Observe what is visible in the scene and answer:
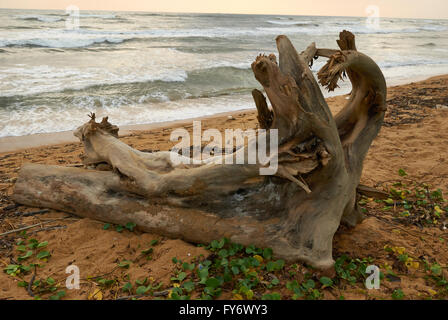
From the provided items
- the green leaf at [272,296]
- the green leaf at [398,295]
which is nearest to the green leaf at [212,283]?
the green leaf at [272,296]

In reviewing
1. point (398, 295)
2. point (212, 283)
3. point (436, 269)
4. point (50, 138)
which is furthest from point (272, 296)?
point (50, 138)

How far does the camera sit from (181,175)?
319cm

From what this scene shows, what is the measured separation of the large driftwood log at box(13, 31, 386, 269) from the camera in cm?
274

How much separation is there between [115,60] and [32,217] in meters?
13.6

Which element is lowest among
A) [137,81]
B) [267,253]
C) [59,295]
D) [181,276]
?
[59,295]

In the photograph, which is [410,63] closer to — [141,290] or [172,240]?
[172,240]

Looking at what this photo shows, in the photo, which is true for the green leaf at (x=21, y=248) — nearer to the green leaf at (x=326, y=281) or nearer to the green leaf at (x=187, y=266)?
the green leaf at (x=187, y=266)

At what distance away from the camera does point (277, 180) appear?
3.06 meters

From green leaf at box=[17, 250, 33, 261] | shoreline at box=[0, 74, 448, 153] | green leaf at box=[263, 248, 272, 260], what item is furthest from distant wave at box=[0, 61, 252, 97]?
green leaf at box=[263, 248, 272, 260]

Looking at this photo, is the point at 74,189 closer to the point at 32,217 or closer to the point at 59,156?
the point at 32,217

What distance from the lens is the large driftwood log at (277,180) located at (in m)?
2.74

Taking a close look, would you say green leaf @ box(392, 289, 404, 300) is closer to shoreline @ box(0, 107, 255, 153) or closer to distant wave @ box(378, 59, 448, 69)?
shoreline @ box(0, 107, 255, 153)

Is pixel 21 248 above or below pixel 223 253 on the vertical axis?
below
